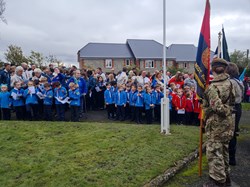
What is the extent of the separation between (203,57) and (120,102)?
6.10 metres

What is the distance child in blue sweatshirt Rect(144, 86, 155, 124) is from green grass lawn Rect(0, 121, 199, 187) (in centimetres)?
249

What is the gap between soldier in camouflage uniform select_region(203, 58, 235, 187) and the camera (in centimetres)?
467

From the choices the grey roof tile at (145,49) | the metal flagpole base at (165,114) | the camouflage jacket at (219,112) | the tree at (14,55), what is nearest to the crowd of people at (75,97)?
the metal flagpole base at (165,114)

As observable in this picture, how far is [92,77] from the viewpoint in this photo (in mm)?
13062

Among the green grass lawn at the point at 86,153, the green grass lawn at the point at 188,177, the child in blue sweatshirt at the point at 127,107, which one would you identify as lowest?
the green grass lawn at the point at 188,177

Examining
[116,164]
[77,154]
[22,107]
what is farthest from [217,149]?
[22,107]

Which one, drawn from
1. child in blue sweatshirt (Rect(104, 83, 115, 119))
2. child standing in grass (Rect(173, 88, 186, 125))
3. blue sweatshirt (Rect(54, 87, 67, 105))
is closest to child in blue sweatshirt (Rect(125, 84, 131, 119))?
child in blue sweatshirt (Rect(104, 83, 115, 119))

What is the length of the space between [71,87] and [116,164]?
560cm

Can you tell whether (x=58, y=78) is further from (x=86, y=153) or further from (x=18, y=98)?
(x=86, y=153)

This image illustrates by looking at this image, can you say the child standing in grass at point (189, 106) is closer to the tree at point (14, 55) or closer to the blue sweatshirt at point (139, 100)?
the blue sweatshirt at point (139, 100)

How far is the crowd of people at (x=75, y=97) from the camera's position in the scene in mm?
10359

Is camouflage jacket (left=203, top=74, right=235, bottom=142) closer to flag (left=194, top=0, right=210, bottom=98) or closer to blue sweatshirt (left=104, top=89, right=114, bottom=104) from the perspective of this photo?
flag (left=194, top=0, right=210, bottom=98)

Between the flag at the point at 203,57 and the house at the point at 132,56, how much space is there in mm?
47339

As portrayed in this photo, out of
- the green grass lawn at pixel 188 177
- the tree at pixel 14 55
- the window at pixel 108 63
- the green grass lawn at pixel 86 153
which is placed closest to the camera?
the green grass lawn at pixel 86 153
